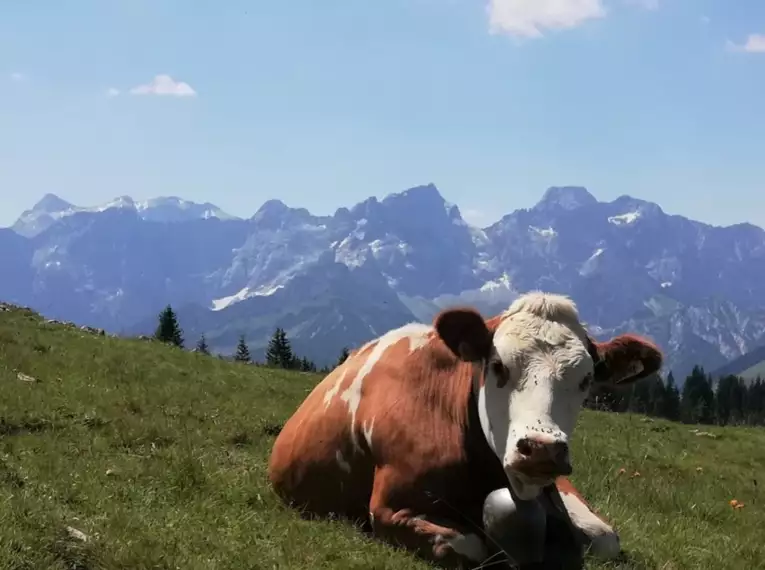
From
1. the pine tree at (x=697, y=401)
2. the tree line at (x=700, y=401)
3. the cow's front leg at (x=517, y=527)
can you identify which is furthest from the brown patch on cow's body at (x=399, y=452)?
the pine tree at (x=697, y=401)

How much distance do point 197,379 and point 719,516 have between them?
12.9 m

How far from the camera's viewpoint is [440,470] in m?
7.48

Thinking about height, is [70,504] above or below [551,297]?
below

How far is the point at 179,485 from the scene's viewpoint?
28.8 ft

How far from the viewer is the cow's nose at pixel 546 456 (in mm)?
6203

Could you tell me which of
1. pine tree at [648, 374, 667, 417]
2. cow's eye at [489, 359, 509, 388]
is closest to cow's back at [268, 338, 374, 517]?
cow's eye at [489, 359, 509, 388]

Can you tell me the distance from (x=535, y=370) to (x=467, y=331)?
31.4 inches

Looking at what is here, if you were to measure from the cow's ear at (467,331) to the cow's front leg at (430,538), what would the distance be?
1.42 m

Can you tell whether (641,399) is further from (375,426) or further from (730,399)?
(375,426)

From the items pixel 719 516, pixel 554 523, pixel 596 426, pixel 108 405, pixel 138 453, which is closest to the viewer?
pixel 554 523

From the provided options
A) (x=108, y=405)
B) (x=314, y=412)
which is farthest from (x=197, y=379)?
(x=314, y=412)

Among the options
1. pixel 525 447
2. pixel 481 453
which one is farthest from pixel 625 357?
pixel 525 447

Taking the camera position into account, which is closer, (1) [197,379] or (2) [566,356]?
(2) [566,356]

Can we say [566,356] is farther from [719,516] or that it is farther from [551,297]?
[719,516]
